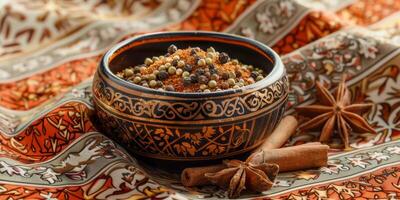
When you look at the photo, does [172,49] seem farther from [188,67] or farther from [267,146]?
[267,146]

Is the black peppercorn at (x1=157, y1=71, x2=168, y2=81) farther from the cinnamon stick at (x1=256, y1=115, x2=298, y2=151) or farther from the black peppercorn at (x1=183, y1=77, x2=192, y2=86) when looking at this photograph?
the cinnamon stick at (x1=256, y1=115, x2=298, y2=151)

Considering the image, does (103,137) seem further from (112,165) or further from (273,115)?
(273,115)

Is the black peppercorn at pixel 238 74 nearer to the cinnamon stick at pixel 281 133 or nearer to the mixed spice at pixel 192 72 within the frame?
the mixed spice at pixel 192 72

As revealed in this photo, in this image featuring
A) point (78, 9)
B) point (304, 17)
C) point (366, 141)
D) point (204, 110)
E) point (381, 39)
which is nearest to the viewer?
point (204, 110)

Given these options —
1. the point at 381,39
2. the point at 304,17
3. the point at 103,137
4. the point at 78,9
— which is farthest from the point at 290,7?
the point at 103,137

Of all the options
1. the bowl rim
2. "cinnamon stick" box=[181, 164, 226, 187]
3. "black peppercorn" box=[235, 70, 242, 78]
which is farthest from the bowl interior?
"cinnamon stick" box=[181, 164, 226, 187]
